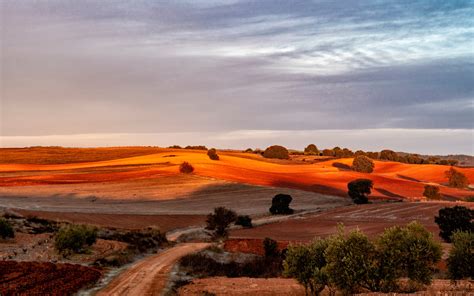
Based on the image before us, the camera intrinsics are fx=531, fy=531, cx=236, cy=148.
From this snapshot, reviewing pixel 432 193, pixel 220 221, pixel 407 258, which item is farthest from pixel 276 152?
pixel 407 258

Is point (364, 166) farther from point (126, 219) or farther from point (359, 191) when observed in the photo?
point (126, 219)

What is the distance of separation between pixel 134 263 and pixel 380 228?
33.2 meters

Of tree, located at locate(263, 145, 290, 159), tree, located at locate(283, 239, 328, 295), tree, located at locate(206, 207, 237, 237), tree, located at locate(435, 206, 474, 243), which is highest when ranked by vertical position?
tree, located at locate(263, 145, 290, 159)

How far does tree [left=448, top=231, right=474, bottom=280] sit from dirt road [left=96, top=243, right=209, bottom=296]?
1575cm

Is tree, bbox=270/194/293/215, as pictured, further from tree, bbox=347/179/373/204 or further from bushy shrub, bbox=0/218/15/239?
bushy shrub, bbox=0/218/15/239

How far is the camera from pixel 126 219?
7219 cm

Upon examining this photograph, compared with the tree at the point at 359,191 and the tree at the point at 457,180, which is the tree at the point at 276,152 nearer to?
the tree at the point at 457,180

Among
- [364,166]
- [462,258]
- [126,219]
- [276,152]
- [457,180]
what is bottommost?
[126,219]

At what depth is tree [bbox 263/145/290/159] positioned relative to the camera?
183 m

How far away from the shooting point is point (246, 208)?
88625mm

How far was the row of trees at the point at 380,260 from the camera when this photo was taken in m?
23.7

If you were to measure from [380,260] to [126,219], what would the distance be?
173 ft

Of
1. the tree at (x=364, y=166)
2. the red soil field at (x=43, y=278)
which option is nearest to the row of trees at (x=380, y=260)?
the red soil field at (x=43, y=278)

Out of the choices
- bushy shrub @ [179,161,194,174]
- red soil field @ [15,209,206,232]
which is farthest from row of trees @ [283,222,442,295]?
bushy shrub @ [179,161,194,174]
